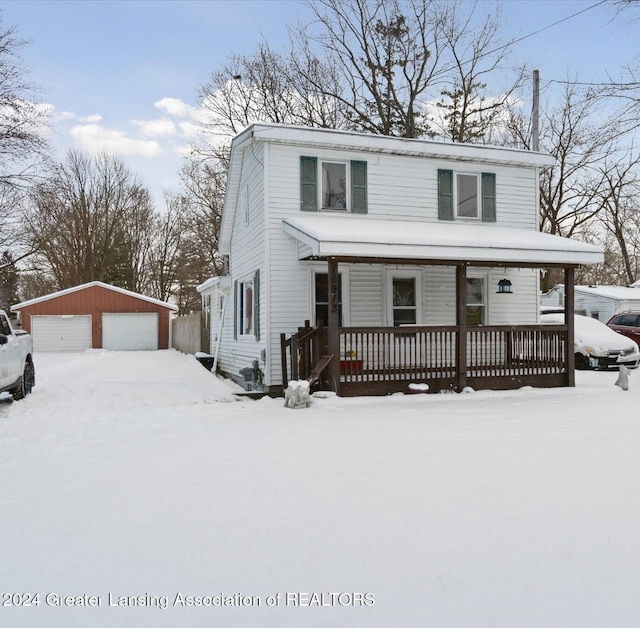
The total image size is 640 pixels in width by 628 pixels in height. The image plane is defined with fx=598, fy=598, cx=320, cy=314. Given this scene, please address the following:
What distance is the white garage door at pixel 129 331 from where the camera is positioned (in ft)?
94.2

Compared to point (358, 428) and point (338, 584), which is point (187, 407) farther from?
point (338, 584)

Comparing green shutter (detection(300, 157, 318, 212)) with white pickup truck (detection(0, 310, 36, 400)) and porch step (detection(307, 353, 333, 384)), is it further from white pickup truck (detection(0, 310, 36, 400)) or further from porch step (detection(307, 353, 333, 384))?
white pickup truck (detection(0, 310, 36, 400))

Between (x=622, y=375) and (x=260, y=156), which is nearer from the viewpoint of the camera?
(x=622, y=375)

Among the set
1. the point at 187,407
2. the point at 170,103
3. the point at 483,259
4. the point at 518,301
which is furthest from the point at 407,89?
the point at 187,407

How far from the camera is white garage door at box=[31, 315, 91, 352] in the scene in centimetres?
2800

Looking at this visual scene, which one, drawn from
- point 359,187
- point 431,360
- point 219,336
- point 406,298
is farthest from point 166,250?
point 431,360

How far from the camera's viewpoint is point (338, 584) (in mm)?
3293

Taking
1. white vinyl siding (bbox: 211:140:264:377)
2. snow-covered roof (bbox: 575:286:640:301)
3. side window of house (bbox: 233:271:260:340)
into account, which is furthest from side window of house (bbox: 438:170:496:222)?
snow-covered roof (bbox: 575:286:640:301)

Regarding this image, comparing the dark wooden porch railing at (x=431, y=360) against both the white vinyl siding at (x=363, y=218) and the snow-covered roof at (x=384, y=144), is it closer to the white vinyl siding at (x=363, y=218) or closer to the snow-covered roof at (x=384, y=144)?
the white vinyl siding at (x=363, y=218)

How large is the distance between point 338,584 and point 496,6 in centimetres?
2688

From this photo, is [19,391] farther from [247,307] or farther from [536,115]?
[536,115]

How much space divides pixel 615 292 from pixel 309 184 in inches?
719

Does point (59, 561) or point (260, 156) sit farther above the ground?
point (260, 156)

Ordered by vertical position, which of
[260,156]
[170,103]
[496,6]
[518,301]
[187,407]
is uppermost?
[496,6]
